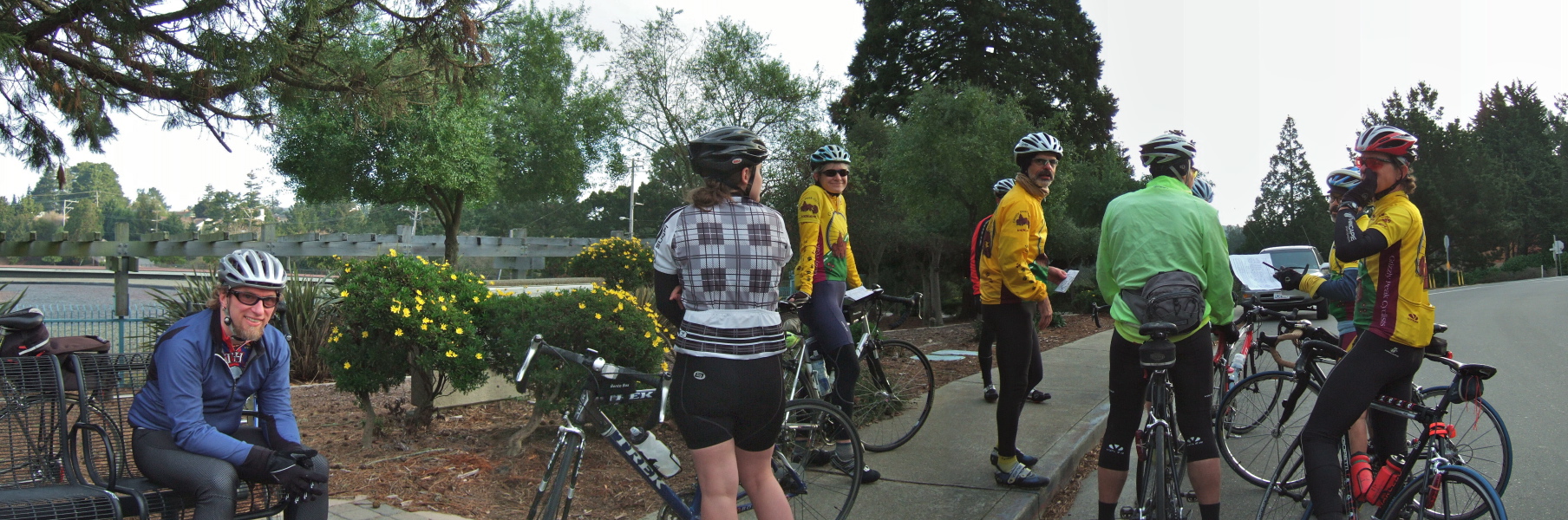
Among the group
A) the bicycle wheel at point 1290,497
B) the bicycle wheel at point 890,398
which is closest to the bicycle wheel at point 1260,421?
the bicycle wheel at point 1290,497

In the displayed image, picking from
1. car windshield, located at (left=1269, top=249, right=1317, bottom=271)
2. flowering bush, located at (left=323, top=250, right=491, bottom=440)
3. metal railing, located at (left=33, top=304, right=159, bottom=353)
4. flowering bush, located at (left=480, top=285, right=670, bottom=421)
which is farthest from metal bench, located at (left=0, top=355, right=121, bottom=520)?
car windshield, located at (left=1269, top=249, right=1317, bottom=271)

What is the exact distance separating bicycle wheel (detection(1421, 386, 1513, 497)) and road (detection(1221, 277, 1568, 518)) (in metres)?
0.25

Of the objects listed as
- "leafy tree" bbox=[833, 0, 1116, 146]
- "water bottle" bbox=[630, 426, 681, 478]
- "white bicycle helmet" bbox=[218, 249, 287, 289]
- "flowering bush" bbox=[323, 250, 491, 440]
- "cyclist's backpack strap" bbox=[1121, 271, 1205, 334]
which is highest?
"leafy tree" bbox=[833, 0, 1116, 146]

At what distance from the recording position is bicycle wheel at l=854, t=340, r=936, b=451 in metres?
5.60

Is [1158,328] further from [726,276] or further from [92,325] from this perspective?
[92,325]

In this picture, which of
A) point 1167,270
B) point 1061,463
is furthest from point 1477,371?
point 1061,463

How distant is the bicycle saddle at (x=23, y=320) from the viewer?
340cm

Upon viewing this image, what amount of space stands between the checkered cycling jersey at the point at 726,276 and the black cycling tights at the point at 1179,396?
153 centimetres

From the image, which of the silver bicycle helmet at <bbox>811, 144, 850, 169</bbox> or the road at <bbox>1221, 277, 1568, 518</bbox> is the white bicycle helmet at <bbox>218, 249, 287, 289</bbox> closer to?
the silver bicycle helmet at <bbox>811, 144, 850, 169</bbox>

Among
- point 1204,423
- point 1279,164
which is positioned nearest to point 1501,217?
point 1279,164

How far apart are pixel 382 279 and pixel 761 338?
3.38 m

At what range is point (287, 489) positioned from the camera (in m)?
2.99

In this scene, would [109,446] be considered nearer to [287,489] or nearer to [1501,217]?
[287,489]

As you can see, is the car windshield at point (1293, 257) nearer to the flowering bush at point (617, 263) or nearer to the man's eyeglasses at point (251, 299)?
the flowering bush at point (617, 263)
